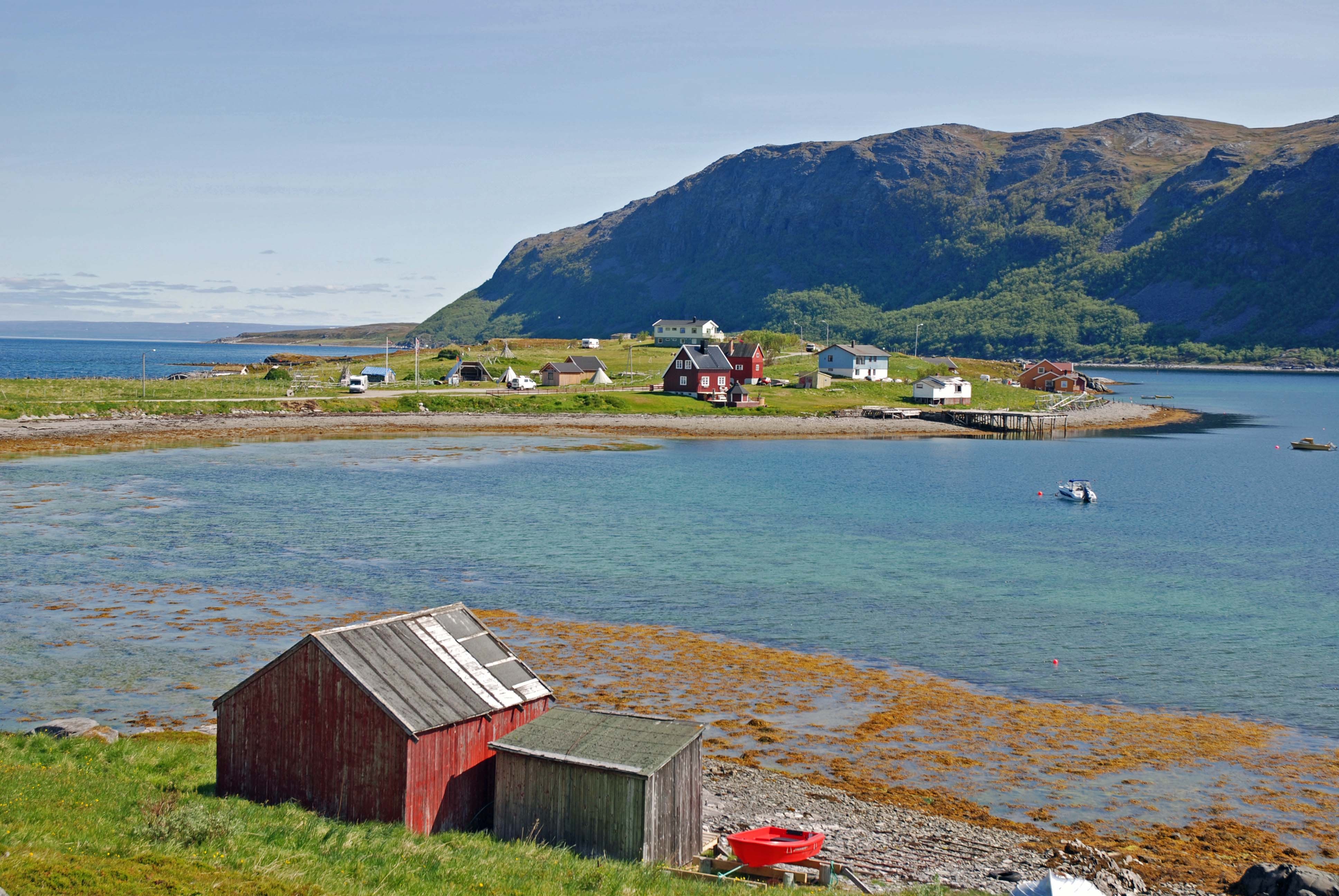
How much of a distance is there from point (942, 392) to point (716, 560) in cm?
8506

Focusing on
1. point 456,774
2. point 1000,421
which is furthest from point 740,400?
point 456,774

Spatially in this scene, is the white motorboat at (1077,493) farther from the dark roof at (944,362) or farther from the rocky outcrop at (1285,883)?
the dark roof at (944,362)

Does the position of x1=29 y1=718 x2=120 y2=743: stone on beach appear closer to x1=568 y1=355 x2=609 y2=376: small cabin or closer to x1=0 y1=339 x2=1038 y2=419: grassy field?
x1=0 y1=339 x2=1038 y2=419: grassy field

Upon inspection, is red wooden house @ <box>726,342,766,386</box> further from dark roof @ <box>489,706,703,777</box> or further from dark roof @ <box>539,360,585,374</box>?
dark roof @ <box>489,706,703,777</box>

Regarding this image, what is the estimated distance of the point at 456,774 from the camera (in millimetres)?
17719

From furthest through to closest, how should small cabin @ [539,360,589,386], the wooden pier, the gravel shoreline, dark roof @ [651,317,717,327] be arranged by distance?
dark roof @ [651,317,717,327], small cabin @ [539,360,589,386], the wooden pier, the gravel shoreline

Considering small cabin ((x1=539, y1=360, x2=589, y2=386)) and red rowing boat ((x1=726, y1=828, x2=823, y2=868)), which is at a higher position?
small cabin ((x1=539, y1=360, x2=589, y2=386))

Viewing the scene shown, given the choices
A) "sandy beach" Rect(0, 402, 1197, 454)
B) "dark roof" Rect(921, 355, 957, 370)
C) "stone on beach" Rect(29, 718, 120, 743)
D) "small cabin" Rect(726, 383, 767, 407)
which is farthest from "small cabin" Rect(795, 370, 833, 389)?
"stone on beach" Rect(29, 718, 120, 743)

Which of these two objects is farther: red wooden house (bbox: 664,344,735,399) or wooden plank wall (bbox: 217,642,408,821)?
red wooden house (bbox: 664,344,735,399)

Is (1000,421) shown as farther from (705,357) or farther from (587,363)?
(587,363)

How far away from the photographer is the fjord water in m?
29.8

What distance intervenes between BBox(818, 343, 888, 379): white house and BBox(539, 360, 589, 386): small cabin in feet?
109

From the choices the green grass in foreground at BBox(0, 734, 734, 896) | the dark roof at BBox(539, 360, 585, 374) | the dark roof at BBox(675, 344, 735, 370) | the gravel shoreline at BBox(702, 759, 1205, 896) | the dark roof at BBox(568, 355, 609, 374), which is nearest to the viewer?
the green grass in foreground at BBox(0, 734, 734, 896)

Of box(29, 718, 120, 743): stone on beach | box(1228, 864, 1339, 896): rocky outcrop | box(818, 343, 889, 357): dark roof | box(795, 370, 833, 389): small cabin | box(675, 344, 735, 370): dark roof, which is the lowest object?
box(1228, 864, 1339, 896): rocky outcrop
